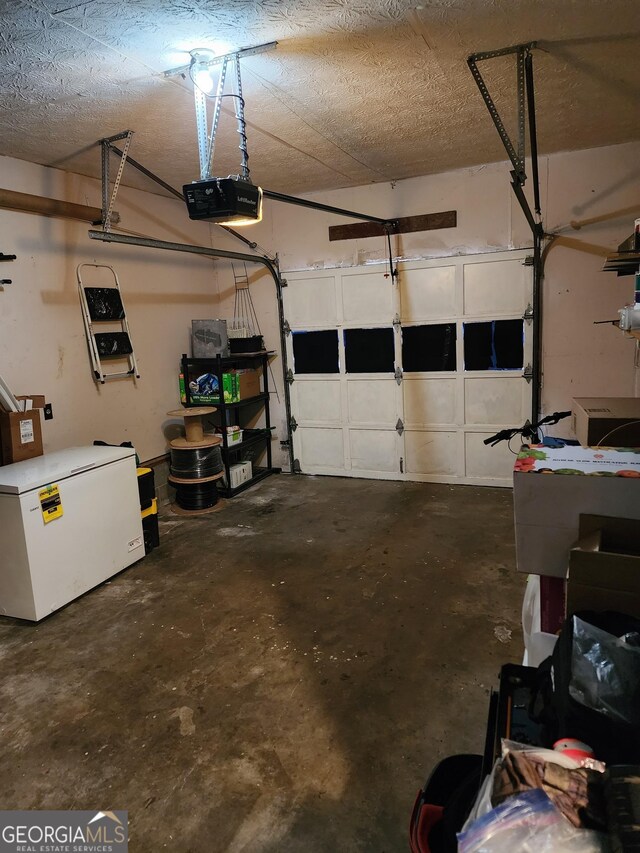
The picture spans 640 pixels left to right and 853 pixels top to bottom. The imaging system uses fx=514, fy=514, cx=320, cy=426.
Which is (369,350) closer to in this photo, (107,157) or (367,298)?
(367,298)

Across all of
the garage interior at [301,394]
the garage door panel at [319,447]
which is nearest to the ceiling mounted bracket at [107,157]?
the garage interior at [301,394]

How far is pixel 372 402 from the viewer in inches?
207

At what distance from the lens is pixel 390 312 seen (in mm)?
4988

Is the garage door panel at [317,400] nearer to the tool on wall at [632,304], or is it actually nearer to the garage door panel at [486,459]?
the garage door panel at [486,459]

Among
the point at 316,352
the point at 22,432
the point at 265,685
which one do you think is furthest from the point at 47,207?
the point at 265,685

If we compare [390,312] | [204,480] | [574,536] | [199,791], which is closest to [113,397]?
[204,480]

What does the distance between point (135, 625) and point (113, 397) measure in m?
2.18

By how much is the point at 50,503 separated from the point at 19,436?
680mm

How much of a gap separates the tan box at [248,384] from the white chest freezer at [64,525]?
5.36 ft

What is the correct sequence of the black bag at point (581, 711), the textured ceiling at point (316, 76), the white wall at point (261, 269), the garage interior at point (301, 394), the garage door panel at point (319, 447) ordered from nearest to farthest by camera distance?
the black bag at point (581, 711)
the garage interior at point (301, 394)
the textured ceiling at point (316, 76)
the white wall at point (261, 269)
the garage door panel at point (319, 447)

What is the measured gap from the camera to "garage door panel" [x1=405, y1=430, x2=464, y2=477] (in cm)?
500

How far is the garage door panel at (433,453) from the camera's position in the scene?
4996 mm

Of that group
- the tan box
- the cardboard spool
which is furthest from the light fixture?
the tan box

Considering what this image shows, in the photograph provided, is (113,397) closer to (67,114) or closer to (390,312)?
(67,114)
